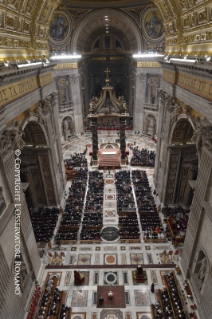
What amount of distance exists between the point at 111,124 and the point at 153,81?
9.40 metres

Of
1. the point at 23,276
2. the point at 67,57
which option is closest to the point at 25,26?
the point at 23,276

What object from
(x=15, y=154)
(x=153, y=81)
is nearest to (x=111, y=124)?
(x=153, y=81)

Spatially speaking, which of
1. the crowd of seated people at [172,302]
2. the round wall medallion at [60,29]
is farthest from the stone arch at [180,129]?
the round wall medallion at [60,29]

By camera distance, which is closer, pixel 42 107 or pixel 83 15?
pixel 42 107

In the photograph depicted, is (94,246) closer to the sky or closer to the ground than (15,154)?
closer to the ground

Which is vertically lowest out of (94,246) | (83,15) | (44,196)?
(94,246)

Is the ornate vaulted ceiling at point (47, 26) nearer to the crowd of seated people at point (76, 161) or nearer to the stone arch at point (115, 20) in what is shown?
the crowd of seated people at point (76, 161)

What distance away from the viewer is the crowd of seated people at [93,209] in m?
15.9

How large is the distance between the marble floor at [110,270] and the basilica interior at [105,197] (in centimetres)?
6

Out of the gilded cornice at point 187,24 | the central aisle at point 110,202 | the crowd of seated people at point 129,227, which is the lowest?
the central aisle at point 110,202

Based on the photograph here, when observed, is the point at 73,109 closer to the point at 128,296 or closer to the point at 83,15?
the point at 83,15

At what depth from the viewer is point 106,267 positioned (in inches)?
536

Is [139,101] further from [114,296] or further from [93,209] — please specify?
[114,296]

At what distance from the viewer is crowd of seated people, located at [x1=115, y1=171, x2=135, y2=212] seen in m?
18.2
